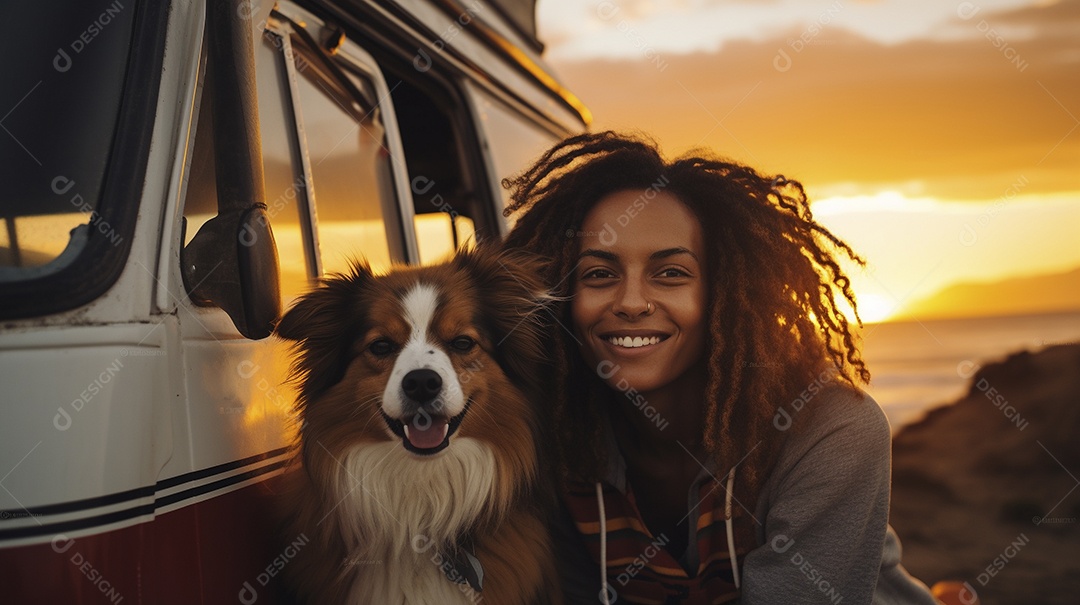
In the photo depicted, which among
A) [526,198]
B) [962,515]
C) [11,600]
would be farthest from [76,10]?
[962,515]

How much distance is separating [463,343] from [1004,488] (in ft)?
30.3

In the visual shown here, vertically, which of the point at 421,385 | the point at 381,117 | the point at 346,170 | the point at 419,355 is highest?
the point at 381,117

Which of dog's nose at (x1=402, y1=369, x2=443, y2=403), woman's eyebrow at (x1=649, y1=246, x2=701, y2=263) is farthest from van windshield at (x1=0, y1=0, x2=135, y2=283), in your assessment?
woman's eyebrow at (x1=649, y1=246, x2=701, y2=263)

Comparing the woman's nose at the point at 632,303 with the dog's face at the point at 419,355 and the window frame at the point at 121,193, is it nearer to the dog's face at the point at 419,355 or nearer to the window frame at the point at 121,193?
the dog's face at the point at 419,355

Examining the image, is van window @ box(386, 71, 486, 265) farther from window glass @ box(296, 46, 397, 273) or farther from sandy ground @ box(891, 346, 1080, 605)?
sandy ground @ box(891, 346, 1080, 605)

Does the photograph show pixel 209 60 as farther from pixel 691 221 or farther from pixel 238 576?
pixel 691 221

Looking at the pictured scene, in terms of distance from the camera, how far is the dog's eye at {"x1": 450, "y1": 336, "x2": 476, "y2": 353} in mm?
2844

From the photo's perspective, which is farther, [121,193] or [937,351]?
[937,351]

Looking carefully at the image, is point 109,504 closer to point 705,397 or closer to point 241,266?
point 241,266

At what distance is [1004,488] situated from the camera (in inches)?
390

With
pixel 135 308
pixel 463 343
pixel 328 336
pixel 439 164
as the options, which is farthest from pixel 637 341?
pixel 439 164

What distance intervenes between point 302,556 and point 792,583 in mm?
1453

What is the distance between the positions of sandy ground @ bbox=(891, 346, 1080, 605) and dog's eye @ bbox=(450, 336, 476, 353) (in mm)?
5259

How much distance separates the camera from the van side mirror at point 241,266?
5.88 ft
